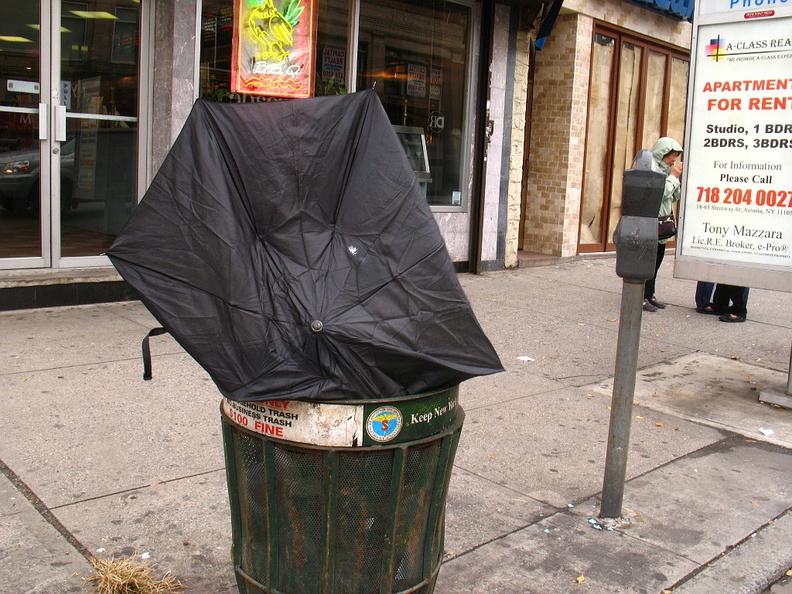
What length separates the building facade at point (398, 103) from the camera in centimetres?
748

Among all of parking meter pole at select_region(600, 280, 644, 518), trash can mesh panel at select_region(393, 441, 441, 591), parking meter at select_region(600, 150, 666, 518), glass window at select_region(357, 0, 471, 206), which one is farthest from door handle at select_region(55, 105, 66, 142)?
trash can mesh panel at select_region(393, 441, 441, 591)

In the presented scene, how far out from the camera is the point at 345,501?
8.61ft

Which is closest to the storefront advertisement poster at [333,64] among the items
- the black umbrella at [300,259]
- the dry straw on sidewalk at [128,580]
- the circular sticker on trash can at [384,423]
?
the black umbrella at [300,259]

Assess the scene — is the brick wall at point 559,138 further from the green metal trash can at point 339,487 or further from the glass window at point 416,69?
the green metal trash can at point 339,487

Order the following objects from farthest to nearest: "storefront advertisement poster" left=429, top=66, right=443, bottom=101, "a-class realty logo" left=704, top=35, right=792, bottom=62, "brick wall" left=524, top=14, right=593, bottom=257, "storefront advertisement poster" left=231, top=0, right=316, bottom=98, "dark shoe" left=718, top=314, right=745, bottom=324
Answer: "brick wall" left=524, top=14, right=593, bottom=257 → "storefront advertisement poster" left=429, top=66, right=443, bottom=101 → "dark shoe" left=718, top=314, right=745, bottom=324 → "storefront advertisement poster" left=231, top=0, right=316, bottom=98 → "a-class realty logo" left=704, top=35, right=792, bottom=62

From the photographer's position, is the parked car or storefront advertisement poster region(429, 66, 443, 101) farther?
storefront advertisement poster region(429, 66, 443, 101)

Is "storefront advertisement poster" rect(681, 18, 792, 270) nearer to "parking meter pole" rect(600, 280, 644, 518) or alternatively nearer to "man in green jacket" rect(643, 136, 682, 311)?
"man in green jacket" rect(643, 136, 682, 311)

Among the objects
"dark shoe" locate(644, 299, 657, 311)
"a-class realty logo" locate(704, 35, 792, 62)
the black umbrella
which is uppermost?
"a-class realty logo" locate(704, 35, 792, 62)

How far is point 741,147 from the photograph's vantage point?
20.2ft

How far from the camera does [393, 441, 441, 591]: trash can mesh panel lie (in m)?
2.73

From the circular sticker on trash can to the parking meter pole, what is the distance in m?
1.78

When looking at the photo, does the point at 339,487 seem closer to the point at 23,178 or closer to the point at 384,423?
the point at 384,423

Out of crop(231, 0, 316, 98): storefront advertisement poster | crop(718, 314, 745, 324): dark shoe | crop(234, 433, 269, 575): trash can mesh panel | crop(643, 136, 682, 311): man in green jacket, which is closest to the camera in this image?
crop(234, 433, 269, 575): trash can mesh panel

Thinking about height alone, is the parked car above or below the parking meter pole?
above
